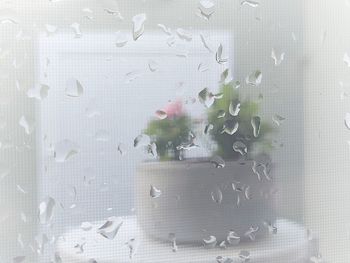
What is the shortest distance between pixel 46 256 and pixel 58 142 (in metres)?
0.12

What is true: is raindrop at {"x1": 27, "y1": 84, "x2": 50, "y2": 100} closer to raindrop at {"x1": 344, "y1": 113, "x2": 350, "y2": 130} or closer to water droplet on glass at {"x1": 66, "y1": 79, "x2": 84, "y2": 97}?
water droplet on glass at {"x1": 66, "y1": 79, "x2": 84, "y2": 97}

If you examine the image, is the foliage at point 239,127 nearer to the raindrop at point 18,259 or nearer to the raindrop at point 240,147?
the raindrop at point 240,147

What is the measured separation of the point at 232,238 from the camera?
54cm

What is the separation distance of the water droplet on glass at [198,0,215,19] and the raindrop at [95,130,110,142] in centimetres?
17

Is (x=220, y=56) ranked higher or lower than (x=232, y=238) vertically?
higher

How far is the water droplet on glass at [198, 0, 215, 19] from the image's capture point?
53 centimetres

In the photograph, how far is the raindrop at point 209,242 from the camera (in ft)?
1.76

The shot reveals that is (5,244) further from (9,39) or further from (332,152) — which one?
(332,152)

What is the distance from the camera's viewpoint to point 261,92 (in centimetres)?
55

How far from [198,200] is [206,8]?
22 centimetres

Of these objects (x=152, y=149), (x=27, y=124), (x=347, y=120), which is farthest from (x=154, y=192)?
(x=347, y=120)

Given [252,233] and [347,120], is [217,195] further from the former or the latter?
[347,120]

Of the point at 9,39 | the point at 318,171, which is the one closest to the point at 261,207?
the point at 318,171

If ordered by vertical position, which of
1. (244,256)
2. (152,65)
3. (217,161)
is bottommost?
(244,256)
